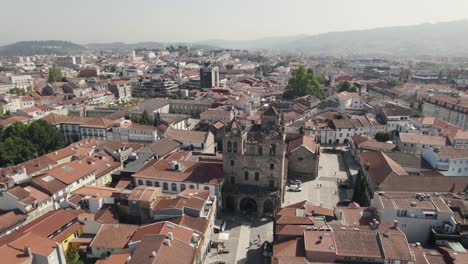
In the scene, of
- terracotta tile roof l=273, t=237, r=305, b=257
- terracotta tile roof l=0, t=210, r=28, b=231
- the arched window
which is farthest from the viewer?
the arched window

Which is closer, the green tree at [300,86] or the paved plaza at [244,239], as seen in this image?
the paved plaza at [244,239]

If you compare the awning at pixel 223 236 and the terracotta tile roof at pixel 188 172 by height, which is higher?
the terracotta tile roof at pixel 188 172

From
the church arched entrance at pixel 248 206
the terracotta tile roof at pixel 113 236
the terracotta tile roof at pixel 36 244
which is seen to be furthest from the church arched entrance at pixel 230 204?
the terracotta tile roof at pixel 36 244

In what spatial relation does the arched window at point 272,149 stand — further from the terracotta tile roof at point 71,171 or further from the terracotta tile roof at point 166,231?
the terracotta tile roof at point 71,171

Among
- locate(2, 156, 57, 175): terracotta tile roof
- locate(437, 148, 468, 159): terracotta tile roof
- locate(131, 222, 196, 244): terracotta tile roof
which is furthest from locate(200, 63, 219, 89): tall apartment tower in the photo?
locate(131, 222, 196, 244): terracotta tile roof

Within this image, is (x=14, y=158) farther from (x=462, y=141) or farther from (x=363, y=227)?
(x=462, y=141)

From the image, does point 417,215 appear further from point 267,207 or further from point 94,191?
A: point 94,191

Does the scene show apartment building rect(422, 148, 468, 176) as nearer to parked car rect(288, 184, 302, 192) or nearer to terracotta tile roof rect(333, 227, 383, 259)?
parked car rect(288, 184, 302, 192)
